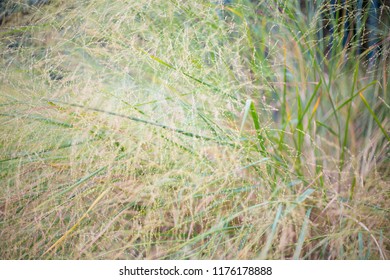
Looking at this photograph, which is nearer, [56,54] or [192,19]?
[192,19]

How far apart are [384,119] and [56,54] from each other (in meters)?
0.88

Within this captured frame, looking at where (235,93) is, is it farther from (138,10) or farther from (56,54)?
(56,54)

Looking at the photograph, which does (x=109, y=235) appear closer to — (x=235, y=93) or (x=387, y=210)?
(x=235, y=93)

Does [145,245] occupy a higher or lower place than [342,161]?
lower

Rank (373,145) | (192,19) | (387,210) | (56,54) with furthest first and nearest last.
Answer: (56,54)
(192,19)
(373,145)
(387,210)

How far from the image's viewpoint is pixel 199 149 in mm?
958

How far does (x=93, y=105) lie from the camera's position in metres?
1.04

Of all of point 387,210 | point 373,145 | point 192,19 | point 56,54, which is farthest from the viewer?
point 56,54

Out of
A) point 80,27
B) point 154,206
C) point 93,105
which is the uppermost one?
point 80,27

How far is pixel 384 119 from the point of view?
1017 mm

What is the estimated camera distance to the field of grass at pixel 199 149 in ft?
2.96

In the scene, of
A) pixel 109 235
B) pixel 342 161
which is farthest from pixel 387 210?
pixel 109 235

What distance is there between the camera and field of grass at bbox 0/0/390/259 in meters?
0.90
